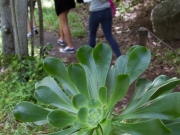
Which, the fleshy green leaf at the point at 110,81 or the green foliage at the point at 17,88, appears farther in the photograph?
the green foliage at the point at 17,88

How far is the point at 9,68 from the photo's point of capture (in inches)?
119

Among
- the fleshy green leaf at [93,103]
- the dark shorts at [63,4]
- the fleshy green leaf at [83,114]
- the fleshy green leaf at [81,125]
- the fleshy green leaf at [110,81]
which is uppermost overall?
the dark shorts at [63,4]

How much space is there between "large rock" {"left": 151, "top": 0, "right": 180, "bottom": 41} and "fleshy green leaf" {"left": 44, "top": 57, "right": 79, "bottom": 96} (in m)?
4.25

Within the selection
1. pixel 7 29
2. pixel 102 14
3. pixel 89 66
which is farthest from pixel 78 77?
pixel 102 14

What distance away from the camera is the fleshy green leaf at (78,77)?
1293 millimetres

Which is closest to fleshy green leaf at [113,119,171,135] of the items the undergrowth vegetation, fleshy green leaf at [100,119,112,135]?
fleshy green leaf at [100,119,112,135]

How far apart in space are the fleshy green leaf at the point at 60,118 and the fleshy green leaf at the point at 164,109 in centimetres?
33

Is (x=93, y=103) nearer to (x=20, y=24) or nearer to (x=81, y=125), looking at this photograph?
(x=81, y=125)

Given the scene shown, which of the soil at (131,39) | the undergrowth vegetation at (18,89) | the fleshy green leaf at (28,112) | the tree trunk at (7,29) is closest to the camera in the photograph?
the fleshy green leaf at (28,112)

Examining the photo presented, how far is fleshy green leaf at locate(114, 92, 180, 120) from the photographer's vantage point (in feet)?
3.19

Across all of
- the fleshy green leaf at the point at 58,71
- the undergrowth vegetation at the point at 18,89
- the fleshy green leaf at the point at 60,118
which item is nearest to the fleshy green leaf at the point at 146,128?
the fleshy green leaf at the point at 60,118

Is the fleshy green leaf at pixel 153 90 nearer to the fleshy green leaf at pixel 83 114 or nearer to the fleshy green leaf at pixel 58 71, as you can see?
the fleshy green leaf at pixel 83 114

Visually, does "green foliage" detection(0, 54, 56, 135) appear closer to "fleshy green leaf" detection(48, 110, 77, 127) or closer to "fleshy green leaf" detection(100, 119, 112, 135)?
"fleshy green leaf" detection(48, 110, 77, 127)

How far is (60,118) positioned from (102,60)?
0.38 meters
